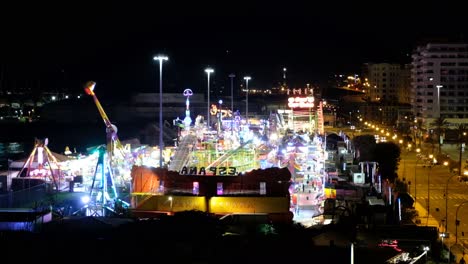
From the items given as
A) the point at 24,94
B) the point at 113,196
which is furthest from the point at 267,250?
the point at 24,94

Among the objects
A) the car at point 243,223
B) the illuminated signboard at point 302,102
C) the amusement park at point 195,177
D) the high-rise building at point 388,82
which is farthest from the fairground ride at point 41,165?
the high-rise building at point 388,82

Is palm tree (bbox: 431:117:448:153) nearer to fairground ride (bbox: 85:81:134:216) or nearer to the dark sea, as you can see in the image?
the dark sea

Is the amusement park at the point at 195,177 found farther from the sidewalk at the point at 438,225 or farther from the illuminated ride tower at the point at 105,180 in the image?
the sidewalk at the point at 438,225

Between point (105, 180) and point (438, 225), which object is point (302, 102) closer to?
point (438, 225)

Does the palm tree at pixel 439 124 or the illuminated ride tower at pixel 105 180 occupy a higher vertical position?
the palm tree at pixel 439 124

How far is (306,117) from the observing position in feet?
125

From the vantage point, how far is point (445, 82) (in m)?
57.2

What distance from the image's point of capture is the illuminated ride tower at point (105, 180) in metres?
17.7

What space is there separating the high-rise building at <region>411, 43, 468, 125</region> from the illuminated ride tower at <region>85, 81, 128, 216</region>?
Answer: 38.7m

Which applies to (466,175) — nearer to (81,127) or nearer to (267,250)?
(267,250)

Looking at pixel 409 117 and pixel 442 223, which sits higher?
pixel 409 117

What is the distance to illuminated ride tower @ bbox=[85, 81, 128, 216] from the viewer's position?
17663mm

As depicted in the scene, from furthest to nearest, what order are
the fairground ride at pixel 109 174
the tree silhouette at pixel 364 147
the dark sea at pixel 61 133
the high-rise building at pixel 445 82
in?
the dark sea at pixel 61 133, the high-rise building at pixel 445 82, the tree silhouette at pixel 364 147, the fairground ride at pixel 109 174

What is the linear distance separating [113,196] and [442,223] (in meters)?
12.2
